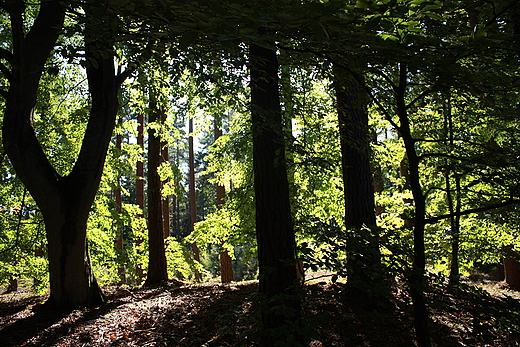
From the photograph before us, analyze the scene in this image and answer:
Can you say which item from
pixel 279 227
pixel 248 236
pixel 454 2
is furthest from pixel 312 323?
pixel 248 236

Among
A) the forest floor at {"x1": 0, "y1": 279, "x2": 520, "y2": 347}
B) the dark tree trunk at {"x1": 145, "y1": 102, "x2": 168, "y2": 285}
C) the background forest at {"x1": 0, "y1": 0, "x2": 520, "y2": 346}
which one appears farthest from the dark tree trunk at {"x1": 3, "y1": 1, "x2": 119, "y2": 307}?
the dark tree trunk at {"x1": 145, "y1": 102, "x2": 168, "y2": 285}

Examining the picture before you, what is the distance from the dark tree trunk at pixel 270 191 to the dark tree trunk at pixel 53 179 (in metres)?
3.68

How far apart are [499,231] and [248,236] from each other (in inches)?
178

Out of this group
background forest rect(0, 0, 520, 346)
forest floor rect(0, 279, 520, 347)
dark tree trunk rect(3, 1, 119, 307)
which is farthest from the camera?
dark tree trunk rect(3, 1, 119, 307)

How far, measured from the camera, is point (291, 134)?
6.25m

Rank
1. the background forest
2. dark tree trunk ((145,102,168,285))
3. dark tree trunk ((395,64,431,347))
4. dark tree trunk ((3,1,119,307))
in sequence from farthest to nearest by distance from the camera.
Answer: dark tree trunk ((145,102,168,285))
dark tree trunk ((3,1,119,307))
dark tree trunk ((395,64,431,347))
the background forest

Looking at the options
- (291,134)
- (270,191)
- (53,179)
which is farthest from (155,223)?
(270,191)

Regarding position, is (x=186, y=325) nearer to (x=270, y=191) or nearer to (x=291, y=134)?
(x=270, y=191)

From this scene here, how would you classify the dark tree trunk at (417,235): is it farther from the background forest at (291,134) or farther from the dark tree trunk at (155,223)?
the dark tree trunk at (155,223)

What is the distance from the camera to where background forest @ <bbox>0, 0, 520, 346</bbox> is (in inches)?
77.7

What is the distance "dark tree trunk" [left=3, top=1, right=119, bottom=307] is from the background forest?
0.08 ft

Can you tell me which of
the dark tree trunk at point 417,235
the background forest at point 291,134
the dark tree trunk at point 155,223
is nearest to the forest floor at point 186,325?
the background forest at point 291,134

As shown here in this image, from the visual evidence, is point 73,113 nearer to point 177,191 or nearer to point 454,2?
point 177,191

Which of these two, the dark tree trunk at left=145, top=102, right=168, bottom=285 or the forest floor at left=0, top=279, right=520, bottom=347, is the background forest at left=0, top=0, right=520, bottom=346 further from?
the forest floor at left=0, top=279, right=520, bottom=347
